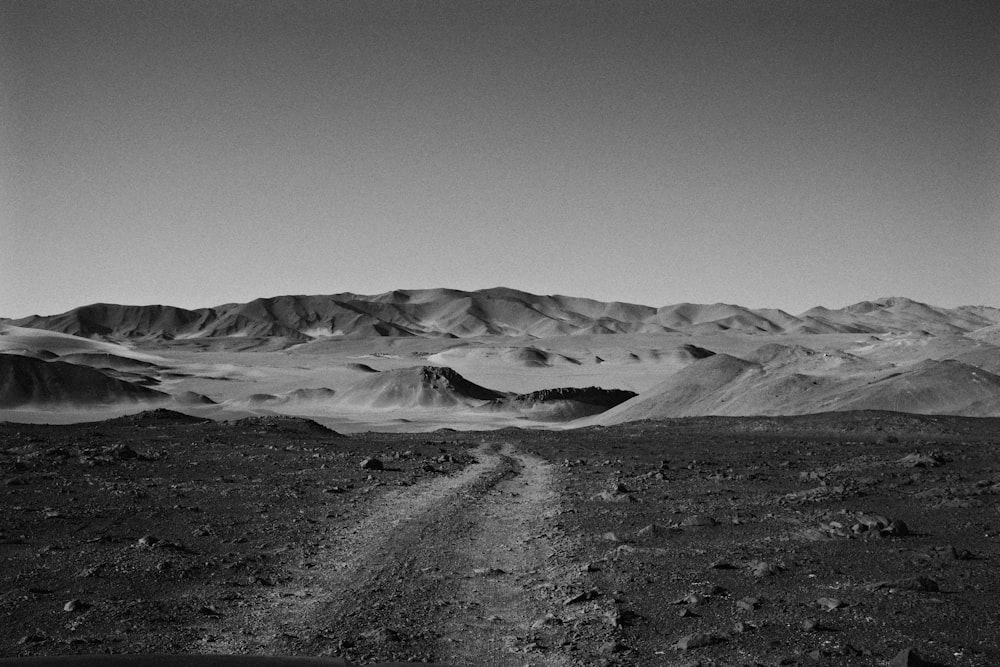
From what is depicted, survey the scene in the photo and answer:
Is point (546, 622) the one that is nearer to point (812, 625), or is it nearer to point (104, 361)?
point (812, 625)

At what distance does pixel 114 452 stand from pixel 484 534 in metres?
13.5

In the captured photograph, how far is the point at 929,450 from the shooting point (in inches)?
891

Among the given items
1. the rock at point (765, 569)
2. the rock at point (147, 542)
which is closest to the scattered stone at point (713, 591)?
the rock at point (765, 569)

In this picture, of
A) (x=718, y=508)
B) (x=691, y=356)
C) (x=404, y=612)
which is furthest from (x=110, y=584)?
(x=691, y=356)

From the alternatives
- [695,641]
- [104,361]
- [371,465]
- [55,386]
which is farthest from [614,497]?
[104,361]

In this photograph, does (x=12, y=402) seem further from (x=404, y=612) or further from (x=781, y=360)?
(x=404, y=612)

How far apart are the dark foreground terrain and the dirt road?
0.13 ft

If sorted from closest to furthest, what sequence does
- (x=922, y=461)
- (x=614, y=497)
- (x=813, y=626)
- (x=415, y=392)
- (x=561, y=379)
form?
(x=813, y=626)
(x=614, y=497)
(x=922, y=461)
(x=415, y=392)
(x=561, y=379)

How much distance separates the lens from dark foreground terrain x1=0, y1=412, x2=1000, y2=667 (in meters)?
7.64

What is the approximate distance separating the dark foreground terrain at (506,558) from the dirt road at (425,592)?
0.04 meters

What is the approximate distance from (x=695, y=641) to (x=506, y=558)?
4287 millimetres

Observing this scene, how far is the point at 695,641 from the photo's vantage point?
7.39 meters

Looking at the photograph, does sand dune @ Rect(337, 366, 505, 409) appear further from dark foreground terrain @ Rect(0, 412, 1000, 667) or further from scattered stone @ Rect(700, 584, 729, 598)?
scattered stone @ Rect(700, 584, 729, 598)

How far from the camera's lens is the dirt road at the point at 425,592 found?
7.69 meters
